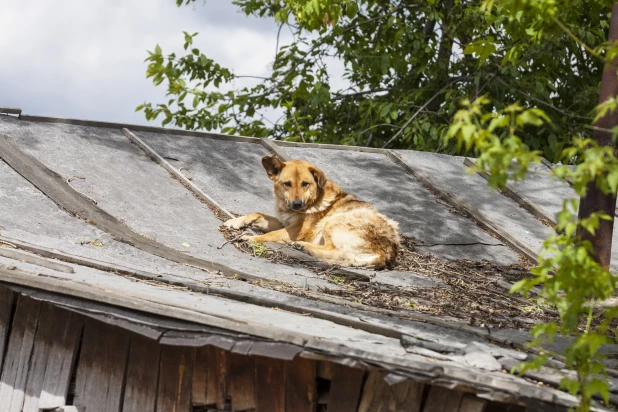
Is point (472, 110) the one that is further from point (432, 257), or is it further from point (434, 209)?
point (434, 209)

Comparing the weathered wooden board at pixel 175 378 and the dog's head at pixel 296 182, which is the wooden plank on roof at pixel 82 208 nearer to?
the weathered wooden board at pixel 175 378

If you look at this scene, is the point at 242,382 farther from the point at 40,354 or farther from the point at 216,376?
the point at 40,354

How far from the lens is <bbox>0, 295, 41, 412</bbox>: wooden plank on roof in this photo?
606 centimetres

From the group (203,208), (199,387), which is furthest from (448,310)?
(203,208)

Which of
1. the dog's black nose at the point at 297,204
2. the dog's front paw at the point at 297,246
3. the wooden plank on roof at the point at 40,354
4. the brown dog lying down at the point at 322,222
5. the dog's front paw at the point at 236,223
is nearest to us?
the wooden plank on roof at the point at 40,354

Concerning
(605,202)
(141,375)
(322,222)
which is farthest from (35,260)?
(605,202)

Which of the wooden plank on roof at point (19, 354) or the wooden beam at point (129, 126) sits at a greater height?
the wooden beam at point (129, 126)

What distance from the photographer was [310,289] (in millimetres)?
6668

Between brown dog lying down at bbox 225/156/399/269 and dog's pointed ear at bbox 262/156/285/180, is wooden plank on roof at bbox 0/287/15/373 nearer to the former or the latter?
brown dog lying down at bbox 225/156/399/269

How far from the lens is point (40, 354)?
601 centimetres

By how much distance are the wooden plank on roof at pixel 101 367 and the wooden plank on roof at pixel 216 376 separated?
0.75m

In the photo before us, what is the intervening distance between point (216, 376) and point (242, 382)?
0.65 ft

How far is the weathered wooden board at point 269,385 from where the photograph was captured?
15.6 feet

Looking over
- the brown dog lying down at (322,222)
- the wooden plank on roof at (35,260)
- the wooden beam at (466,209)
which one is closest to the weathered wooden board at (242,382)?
the wooden plank on roof at (35,260)
